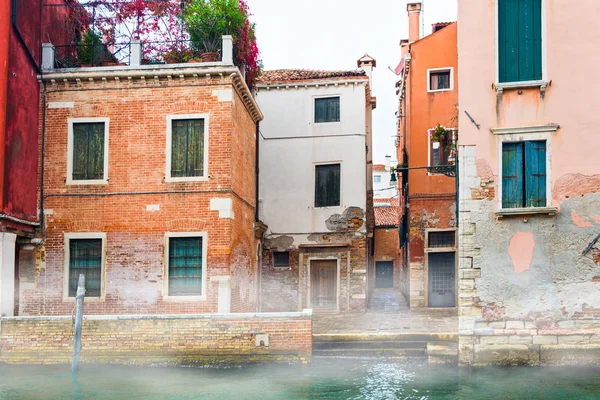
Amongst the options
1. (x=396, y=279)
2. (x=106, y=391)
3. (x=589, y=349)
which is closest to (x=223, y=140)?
(x=106, y=391)

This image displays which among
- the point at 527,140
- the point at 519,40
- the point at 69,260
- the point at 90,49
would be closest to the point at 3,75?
the point at 90,49

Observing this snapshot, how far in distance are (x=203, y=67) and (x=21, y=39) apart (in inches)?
148

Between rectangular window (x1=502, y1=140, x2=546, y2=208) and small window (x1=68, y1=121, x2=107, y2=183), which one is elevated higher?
small window (x1=68, y1=121, x2=107, y2=183)

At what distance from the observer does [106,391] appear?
35.0 feet

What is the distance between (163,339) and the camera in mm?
12641

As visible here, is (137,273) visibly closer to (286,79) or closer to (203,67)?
(203,67)

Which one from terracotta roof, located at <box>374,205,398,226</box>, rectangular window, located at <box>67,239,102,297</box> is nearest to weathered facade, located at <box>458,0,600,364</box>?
rectangular window, located at <box>67,239,102,297</box>

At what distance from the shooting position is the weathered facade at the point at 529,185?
11.6m

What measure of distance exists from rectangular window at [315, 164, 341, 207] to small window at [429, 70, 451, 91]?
3709mm

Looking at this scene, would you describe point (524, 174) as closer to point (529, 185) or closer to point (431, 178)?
point (529, 185)

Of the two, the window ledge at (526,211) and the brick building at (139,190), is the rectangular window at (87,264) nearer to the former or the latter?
the brick building at (139,190)

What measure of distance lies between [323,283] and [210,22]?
8.30m

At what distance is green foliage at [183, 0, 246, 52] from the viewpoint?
14930mm

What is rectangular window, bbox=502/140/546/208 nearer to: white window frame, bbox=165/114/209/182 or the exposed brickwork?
the exposed brickwork
